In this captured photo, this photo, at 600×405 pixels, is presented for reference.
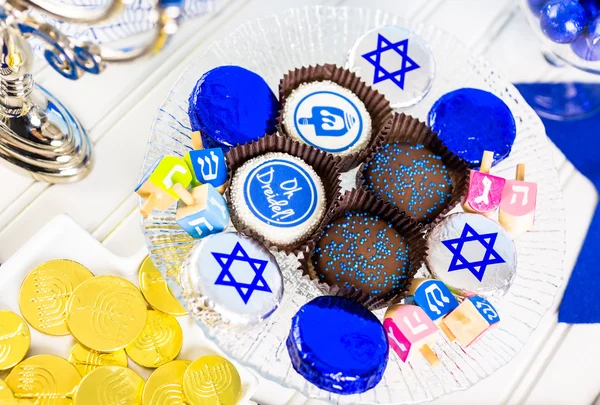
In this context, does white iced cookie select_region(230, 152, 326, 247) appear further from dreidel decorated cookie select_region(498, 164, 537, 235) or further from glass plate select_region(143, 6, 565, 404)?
dreidel decorated cookie select_region(498, 164, 537, 235)

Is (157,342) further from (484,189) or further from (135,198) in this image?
(484,189)

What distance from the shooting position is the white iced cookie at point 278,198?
989 mm

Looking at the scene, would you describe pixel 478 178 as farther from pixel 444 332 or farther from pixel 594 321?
pixel 594 321

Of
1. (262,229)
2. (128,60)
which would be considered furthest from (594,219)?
(128,60)

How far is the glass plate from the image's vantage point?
36.5 inches

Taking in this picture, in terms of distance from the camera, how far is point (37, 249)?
42.0 inches

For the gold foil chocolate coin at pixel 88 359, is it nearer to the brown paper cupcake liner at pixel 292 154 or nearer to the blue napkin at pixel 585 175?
the brown paper cupcake liner at pixel 292 154

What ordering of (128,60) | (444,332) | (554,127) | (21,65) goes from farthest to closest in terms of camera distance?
(554,127) < (444,332) < (21,65) < (128,60)

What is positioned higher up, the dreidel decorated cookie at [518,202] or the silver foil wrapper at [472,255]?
the dreidel decorated cookie at [518,202]

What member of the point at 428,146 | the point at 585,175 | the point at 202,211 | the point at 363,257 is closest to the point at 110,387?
the point at 202,211

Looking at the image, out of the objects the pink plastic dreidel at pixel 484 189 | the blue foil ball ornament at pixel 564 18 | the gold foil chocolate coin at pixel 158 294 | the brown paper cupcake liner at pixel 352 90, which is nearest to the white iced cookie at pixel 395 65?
the brown paper cupcake liner at pixel 352 90

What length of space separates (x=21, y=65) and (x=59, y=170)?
0.32 m

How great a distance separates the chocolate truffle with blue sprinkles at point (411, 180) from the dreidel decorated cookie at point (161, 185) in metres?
0.35

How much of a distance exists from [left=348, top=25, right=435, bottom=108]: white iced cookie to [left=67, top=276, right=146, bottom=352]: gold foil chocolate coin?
572 millimetres
